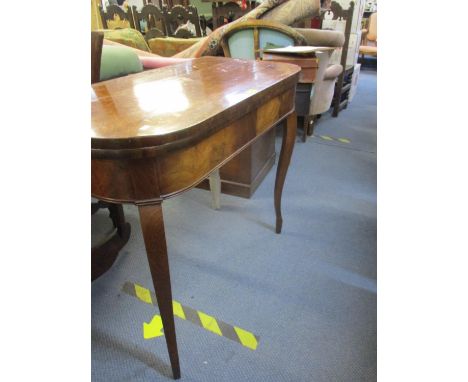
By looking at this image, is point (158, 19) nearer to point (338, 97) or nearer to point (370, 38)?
Result: point (338, 97)

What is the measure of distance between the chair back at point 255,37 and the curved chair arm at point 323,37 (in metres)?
0.50

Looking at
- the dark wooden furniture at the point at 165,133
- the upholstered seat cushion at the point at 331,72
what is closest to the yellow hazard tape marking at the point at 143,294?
the dark wooden furniture at the point at 165,133

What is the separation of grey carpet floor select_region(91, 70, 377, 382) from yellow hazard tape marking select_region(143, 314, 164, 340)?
0.02 meters

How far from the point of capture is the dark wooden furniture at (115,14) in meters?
4.80

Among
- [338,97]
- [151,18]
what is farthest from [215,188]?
[151,18]

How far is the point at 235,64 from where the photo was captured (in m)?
1.21

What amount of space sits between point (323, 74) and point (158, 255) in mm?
2252

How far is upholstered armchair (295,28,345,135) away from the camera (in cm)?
242

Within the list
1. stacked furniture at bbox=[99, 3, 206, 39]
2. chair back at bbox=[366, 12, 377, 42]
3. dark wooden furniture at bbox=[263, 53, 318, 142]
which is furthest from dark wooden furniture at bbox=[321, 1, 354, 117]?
chair back at bbox=[366, 12, 377, 42]

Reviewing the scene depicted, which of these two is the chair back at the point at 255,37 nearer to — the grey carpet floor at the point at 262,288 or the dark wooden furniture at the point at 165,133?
the grey carpet floor at the point at 262,288

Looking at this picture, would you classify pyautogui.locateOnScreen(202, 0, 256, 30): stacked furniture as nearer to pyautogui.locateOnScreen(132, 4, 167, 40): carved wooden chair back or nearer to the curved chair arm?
pyautogui.locateOnScreen(132, 4, 167, 40): carved wooden chair back

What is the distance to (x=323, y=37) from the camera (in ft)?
9.05
